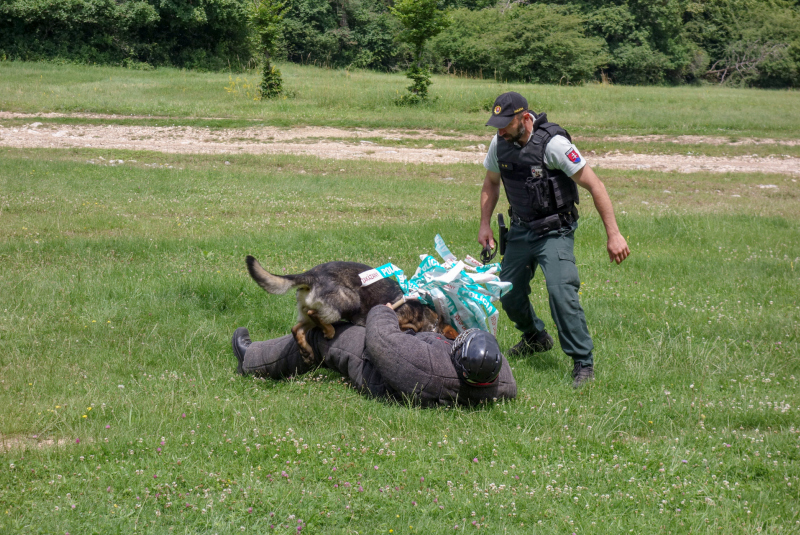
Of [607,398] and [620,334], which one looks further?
[620,334]

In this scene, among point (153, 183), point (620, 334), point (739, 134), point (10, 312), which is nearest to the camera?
point (10, 312)

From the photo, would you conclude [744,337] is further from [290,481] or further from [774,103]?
[774,103]

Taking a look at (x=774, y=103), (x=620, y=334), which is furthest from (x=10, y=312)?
(x=774, y=103)

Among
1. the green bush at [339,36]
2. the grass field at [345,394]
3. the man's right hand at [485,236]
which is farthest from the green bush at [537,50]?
the man's right hand at [485,236]

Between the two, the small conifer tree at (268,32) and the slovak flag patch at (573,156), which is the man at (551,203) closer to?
the slovak flag patch at (573,156)

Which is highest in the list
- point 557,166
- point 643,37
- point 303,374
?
point 643,37

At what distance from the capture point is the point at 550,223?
541 cm

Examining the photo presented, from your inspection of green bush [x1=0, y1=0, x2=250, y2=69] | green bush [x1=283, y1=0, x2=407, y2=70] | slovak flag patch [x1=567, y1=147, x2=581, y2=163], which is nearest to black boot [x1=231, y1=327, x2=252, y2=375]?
slovak flag patch [x1=567, y1=147, x2=581, y2=163]

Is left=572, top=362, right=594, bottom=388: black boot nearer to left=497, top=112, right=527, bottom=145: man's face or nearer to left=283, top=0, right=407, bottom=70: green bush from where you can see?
left=497, top=112, right=527, bottom=145: man's face

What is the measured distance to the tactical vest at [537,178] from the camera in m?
5.34

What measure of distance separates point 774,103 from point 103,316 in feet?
110

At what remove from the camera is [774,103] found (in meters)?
31.6

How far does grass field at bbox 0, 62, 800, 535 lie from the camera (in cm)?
355

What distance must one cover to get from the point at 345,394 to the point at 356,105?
2184cm
